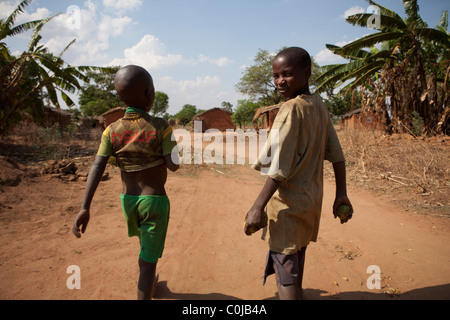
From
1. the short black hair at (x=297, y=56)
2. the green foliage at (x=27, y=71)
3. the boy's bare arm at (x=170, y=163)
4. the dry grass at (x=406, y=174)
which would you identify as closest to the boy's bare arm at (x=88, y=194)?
the boy's bare arm at (x=170, y=163)

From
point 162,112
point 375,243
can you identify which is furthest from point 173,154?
point 162,112

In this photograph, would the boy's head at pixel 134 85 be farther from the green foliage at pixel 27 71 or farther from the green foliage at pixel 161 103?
the green foliage at pixel 161 103

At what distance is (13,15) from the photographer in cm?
912

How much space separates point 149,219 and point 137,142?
1.76ft

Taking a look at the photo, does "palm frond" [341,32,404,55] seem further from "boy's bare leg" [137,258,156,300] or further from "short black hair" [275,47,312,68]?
"boy's bare leg" [137,258,156,300]

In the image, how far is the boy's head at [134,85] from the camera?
1.73 m

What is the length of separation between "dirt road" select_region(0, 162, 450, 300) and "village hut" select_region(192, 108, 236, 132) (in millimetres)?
28195

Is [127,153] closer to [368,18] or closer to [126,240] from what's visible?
[126,240]

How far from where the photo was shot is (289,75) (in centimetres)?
154

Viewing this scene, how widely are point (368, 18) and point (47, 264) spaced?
11.0m

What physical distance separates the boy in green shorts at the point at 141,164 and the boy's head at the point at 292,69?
0.83 m

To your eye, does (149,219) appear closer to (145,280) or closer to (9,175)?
(145,280)

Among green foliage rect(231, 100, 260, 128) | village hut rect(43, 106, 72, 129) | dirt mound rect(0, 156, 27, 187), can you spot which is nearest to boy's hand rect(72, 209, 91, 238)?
dirt mound rect(0, 156, 27, 187)

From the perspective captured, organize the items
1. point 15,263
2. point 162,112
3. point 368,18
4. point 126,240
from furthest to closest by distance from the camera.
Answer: point 162,112, point 368,18, point 126,240, point 15,263
